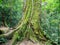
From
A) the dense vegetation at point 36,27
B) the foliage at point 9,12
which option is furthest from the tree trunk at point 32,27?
the foliage at point 9,12

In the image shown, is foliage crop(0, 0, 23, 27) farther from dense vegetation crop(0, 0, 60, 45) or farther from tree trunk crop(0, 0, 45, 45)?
tree trunk crop(0, 0, 45, 45)

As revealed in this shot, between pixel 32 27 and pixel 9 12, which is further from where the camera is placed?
pixel 9 12

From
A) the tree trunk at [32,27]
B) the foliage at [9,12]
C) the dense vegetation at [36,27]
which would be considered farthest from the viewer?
the foliage at [9,12]

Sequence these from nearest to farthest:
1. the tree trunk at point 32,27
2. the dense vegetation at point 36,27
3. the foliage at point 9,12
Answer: the dense vegetation at point 36,27
the tree trunk at point 32,27
the foliage at point 9,12

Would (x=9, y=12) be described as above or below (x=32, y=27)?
above

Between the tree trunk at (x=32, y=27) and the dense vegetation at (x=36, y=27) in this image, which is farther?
the tree trunk at (x=32, y=27)

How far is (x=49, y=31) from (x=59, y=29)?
9.11 feet

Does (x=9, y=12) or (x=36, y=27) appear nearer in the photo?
(x=36, y=27)

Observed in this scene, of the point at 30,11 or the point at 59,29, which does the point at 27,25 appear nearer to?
the point at 30,11

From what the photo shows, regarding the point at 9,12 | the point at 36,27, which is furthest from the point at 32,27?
the point at 9,12

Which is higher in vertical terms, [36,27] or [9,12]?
[9,12]

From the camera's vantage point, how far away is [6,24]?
53.9 feet

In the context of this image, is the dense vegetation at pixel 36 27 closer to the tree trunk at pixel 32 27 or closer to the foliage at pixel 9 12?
the tree trunk at pixel 32 27

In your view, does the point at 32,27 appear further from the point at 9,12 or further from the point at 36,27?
the point at 9,12
